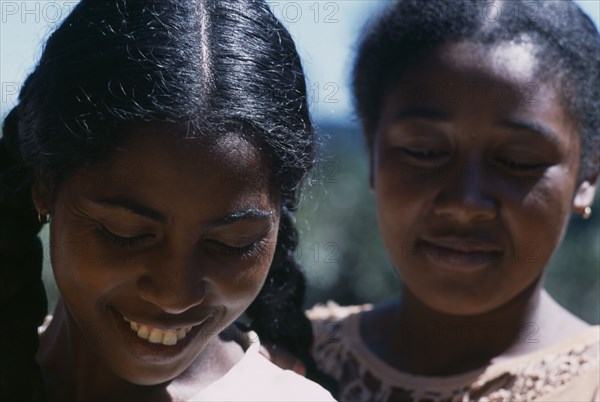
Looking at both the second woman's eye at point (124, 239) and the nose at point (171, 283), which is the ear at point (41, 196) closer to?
the second woman's eye at point (124, 239)

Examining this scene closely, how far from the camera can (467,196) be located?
2980 mm

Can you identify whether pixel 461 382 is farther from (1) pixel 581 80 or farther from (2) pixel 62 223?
(2) pixel 62 223

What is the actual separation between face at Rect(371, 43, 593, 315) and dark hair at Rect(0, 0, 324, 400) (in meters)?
0.72

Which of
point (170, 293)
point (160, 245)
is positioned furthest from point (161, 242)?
point (170, 293)

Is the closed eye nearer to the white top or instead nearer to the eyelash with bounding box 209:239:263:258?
the eyelash with bounding box 209:239:263:258

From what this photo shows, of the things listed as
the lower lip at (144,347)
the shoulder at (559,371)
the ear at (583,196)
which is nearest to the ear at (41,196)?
the lower lip at (144,347)

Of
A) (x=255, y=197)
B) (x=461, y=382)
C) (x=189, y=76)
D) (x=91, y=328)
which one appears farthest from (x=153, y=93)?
(x=461, y=382)

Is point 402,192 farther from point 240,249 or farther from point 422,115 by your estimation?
point 240,249

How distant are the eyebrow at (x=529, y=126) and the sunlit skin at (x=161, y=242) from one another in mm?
957

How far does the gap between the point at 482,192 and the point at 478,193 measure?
0.04ft

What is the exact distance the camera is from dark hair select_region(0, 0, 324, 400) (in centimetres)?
218

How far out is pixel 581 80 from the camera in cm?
322

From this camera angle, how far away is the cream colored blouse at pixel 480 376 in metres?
2.99

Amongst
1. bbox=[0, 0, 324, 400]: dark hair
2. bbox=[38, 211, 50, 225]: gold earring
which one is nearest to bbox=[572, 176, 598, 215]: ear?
bbox=[0, 0, 324, 400]: dark hair
